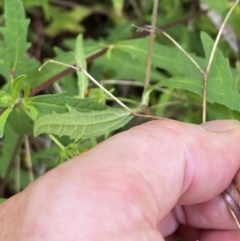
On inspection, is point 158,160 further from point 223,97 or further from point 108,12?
point 108,12

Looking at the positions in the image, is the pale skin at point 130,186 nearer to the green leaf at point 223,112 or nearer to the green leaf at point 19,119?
the green leaf at point 223,112

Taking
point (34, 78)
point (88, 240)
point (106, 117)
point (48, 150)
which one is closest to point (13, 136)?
point (48, 150)

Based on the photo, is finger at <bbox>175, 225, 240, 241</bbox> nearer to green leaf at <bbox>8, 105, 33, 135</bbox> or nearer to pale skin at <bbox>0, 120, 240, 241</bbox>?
pale skin at <bbox>0, 120, 240, 241</bbox>

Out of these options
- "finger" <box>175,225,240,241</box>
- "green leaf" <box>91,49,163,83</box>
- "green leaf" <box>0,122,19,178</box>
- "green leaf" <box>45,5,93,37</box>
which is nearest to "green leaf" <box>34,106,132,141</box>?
"finger" <box>175,225,240,241</box>

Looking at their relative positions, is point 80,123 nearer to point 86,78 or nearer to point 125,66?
point 86,78

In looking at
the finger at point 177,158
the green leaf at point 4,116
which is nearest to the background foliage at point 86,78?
the green leaf at point 4,116

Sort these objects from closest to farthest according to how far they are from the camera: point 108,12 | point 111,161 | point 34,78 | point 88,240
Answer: point 88,240 < point 111,161 < point 34,78 < point 108,12

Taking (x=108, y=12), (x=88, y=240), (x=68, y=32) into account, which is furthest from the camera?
(x=68, y=32)

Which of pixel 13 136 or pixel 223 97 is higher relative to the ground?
pixel 223 97
